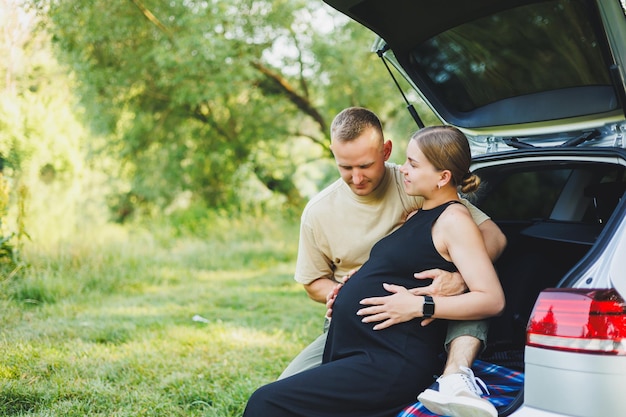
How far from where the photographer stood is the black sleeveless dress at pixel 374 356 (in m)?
2.36

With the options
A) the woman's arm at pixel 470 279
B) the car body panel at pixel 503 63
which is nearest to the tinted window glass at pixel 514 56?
the car body panel at pixel 503 63

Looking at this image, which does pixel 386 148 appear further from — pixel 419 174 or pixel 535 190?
pixel 535 190

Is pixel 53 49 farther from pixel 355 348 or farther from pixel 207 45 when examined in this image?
pixel 355 348

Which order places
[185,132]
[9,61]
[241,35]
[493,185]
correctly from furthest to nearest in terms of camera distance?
[185,132]
[241,35]
[9,61]
[493,185]

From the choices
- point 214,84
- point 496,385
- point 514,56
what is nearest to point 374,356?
point 496,385

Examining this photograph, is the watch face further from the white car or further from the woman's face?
the woman's face

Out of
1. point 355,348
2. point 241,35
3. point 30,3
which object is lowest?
point 355,348

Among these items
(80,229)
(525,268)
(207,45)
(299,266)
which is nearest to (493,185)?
(525,268)

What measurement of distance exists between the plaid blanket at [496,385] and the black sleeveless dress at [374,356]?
0.09 meters

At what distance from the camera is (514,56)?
10.7ft

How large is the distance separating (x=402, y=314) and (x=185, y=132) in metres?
13.8

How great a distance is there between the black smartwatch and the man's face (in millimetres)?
715

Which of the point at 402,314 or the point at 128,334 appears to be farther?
the point at 128,334

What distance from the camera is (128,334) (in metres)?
→ 5.28
